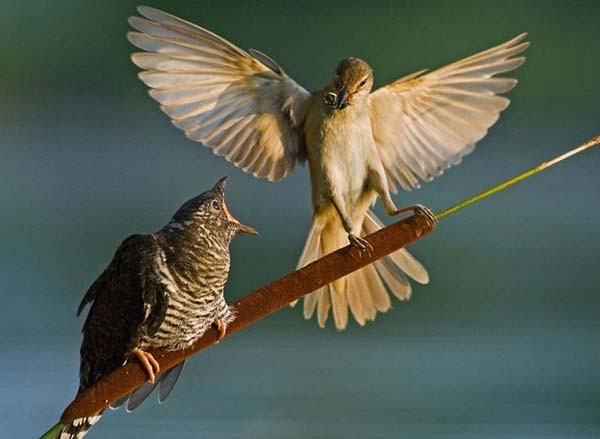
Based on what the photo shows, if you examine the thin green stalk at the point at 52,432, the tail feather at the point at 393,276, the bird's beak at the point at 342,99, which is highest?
the bird's beak at the point at 342,99

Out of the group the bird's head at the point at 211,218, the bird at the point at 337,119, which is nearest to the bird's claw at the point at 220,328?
the bird's head at the point at 211,218

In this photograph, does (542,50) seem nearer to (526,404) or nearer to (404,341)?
(404,341)

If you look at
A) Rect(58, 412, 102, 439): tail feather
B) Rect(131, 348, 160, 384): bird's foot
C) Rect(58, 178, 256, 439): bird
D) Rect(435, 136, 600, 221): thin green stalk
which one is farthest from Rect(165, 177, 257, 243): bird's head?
Rect(435, 136, 600, 221): thin green stalk

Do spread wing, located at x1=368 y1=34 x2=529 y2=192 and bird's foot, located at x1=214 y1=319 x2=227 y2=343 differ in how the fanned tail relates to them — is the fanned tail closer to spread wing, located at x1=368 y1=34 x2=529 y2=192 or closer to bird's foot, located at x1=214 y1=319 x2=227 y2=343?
spread wing, located at x1=368 y1=34 x2=529 y2=192

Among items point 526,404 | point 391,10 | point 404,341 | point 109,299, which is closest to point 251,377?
point 404,341

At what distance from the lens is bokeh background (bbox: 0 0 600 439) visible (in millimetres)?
4219

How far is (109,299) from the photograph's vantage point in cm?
179

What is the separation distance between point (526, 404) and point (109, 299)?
2.67 m

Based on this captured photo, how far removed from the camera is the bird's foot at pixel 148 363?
1522 mm

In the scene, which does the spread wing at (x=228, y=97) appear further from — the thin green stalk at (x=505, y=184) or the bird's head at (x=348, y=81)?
the thin green stalk at (x=505, y=184)

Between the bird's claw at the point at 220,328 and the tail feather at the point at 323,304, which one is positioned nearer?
the bird's claw at the point at 220,328

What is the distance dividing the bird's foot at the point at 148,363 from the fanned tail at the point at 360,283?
32.3 inches

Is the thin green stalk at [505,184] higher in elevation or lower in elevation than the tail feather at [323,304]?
lower

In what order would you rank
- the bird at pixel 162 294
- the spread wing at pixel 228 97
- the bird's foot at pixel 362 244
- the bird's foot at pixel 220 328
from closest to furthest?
the bird's foot at pixel 362 244
the bird's foot at pixel 220 328
the bird at pixel 162 294
the spread wing at pixel 228 97
